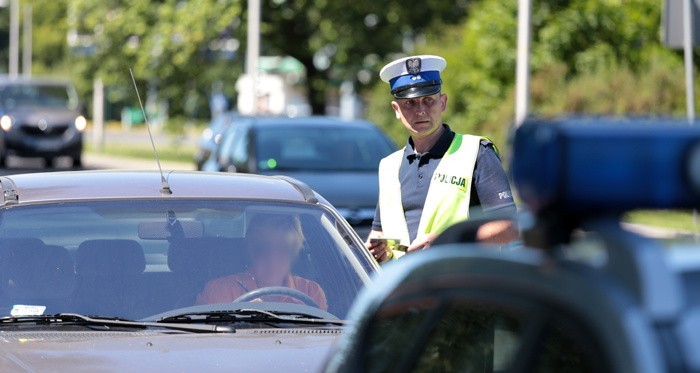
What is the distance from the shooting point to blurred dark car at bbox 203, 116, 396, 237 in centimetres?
1319

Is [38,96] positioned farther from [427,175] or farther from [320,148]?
[427,175]

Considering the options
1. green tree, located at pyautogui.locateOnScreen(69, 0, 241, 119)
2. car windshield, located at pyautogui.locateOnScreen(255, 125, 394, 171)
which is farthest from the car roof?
green tree, located at pyautogui.locateOnScreen(69, 0, 241, 119)

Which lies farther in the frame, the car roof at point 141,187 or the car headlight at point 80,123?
the car headlight at point 80,123

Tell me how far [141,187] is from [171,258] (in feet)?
1.06

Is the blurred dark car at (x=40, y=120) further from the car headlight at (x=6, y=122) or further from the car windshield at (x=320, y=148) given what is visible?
the car windshield at (x=320, y=148)

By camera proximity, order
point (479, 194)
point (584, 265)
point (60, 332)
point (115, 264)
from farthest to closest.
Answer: point (479, 194) → point (115, 264) → point (60, 332) → point (584, 265)

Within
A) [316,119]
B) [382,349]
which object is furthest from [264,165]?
[382,349]

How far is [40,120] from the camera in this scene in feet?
101

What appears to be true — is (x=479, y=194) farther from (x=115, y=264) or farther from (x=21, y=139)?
(x=21, y=139)

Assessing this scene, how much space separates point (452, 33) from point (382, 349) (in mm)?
30394

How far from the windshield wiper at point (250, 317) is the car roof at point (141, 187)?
1.66 feet

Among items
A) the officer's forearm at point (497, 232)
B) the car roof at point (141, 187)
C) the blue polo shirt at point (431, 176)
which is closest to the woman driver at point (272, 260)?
the car roof at point (141, 187)

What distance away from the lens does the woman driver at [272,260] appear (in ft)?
16.7

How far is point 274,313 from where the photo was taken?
4926mm
